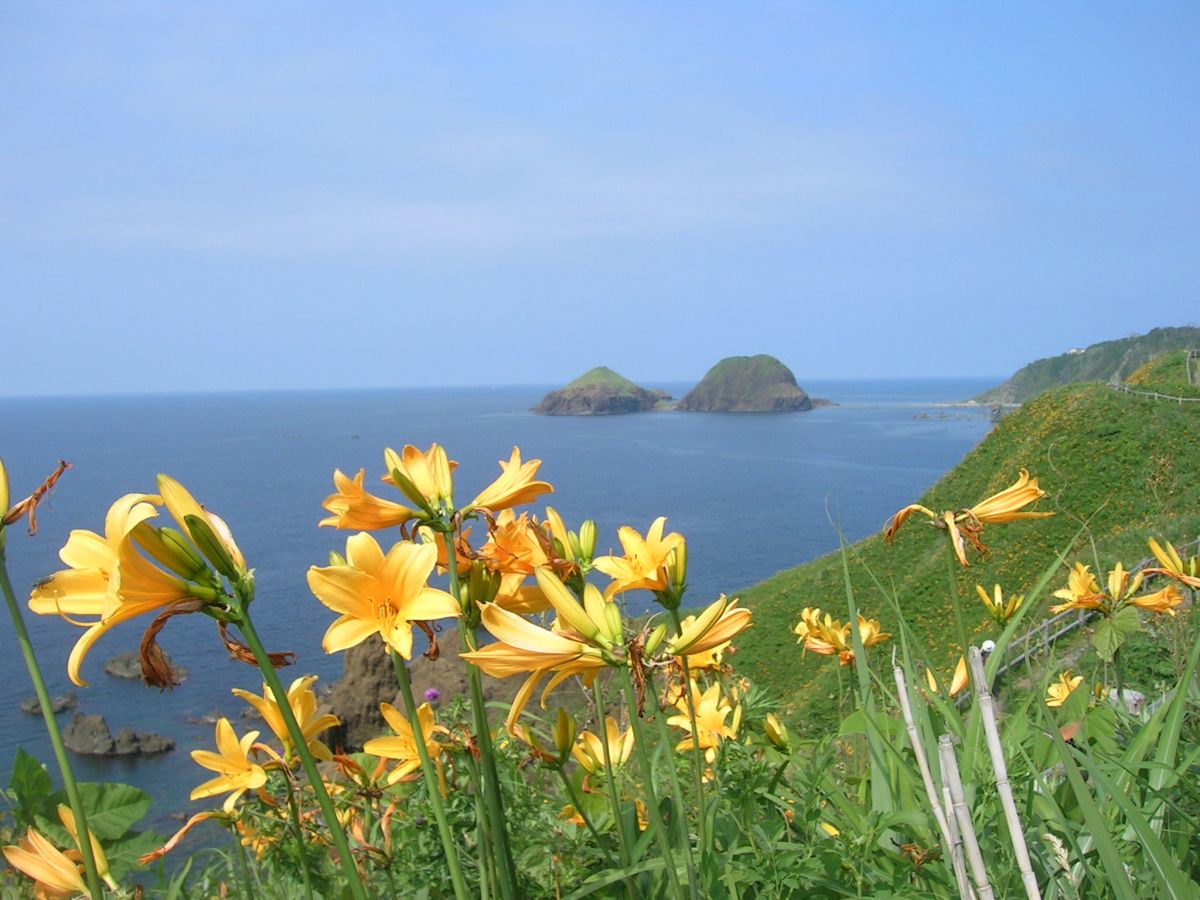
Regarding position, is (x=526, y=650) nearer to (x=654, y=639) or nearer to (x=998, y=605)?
(x=654, y=639)

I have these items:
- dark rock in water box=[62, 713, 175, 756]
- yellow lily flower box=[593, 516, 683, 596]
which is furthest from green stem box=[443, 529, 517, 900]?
dark rock in water box=[62, 713, 175, 756]

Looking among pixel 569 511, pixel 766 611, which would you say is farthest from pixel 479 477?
pixel 766 611

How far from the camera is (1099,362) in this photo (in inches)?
3415

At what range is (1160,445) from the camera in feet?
63.5

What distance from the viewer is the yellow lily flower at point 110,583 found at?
1.04 m

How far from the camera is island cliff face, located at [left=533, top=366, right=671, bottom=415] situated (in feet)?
514

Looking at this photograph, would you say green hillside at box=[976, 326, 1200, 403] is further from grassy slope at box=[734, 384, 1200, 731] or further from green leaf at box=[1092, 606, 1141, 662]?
green leaf at box=[1092, 606, 1141, 662]

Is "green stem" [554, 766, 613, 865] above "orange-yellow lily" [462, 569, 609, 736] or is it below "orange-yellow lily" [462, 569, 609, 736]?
below

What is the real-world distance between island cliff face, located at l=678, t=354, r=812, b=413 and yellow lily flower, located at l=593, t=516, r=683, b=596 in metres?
155

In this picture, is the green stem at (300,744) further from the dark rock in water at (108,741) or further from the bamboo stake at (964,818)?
the dark rock in water at (108,741)

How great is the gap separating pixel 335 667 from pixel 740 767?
2937cm

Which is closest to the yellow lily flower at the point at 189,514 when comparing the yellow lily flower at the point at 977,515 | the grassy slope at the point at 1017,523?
the yellow lily flower at the point at 977,515

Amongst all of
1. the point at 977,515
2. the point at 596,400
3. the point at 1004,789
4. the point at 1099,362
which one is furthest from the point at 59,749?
the point at 596,400

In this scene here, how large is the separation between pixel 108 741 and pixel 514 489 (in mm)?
25860
